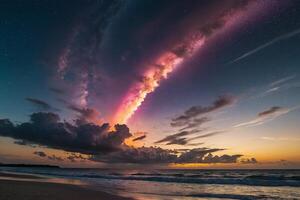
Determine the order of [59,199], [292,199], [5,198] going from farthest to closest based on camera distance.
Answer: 1. [292,199]
2. [59,199]
3. [5,198]

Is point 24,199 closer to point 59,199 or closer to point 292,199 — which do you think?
point 59,199

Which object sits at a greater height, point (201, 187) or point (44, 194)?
point (201, 187)

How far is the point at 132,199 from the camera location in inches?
852

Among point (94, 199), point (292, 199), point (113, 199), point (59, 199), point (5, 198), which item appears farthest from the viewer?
point (292, 199)

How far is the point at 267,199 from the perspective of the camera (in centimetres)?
2264

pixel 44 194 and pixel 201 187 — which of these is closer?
pixel 44 194

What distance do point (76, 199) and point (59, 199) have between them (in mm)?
1344

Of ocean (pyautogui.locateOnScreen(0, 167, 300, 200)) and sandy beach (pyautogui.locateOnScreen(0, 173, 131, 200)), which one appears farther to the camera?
ocean (pyautogui.locateOnScreen(0, 167, 300, 200))

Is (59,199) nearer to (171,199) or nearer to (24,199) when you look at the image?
(24,199)

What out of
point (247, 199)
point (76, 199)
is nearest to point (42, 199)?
point (76, 199)

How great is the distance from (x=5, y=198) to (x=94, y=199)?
18.6 ft

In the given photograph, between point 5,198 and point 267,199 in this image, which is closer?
point 5,198

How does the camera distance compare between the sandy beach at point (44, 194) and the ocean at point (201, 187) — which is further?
the ocean at point (201, 187)

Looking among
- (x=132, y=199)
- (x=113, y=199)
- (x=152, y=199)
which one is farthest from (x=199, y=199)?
(x=113, y=199)
